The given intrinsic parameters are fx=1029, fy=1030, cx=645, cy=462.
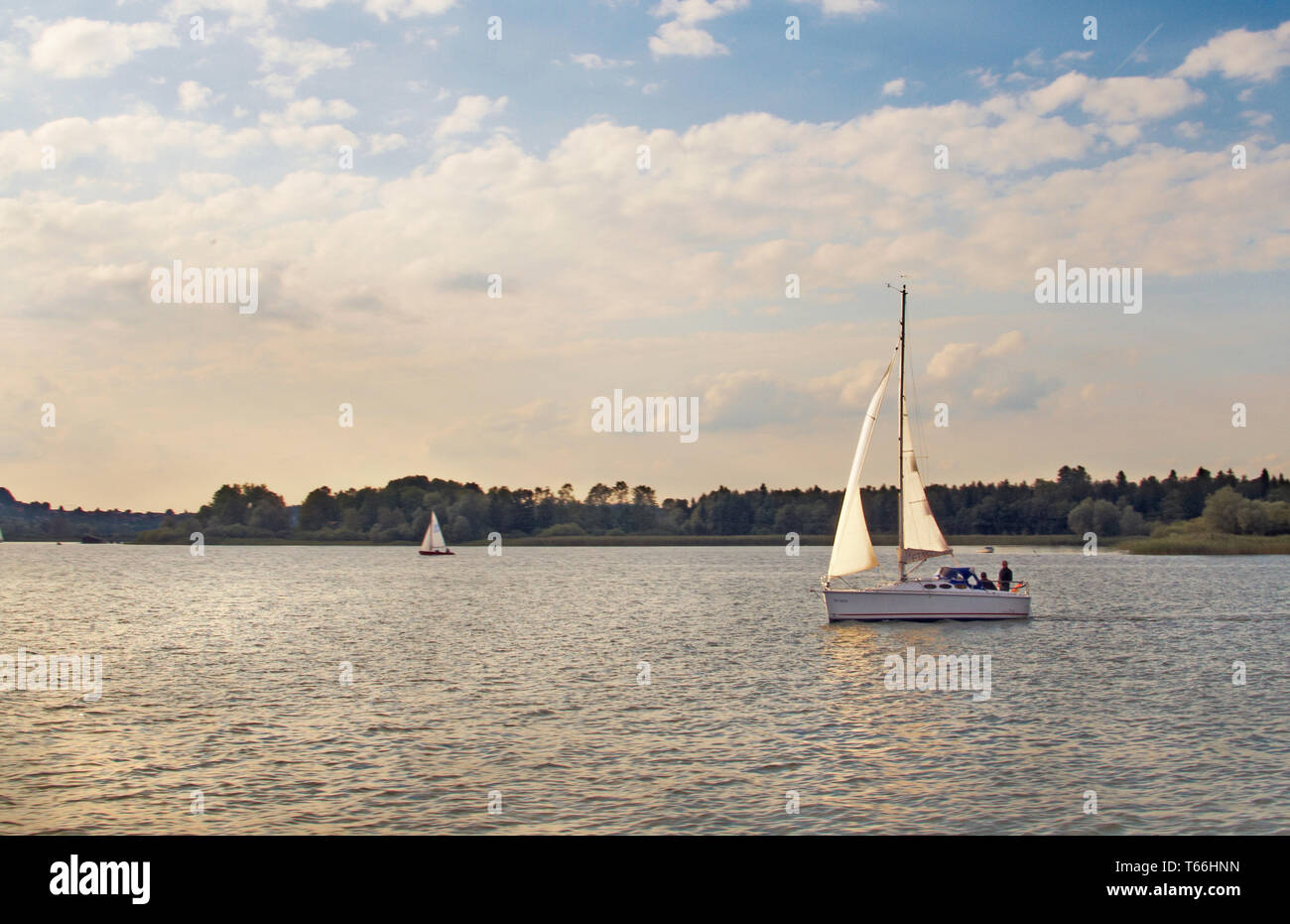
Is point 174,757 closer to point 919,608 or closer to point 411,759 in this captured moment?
point 411,759

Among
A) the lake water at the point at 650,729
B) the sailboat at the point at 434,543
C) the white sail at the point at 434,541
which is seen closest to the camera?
the lake water at the point at 650,729

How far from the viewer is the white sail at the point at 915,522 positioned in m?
53.8

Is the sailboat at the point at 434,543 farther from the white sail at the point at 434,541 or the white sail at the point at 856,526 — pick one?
the white sail at the point at 856,526

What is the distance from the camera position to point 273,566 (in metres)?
156

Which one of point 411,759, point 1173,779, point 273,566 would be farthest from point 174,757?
point 273,566

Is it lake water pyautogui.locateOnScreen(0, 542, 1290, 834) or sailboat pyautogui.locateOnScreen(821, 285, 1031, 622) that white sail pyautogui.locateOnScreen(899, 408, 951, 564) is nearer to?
sailboat pyautogui.locateOnScreen(821, 285, 1031, 622)

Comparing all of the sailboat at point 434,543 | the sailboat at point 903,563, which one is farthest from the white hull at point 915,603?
the sailboat at point 434,543

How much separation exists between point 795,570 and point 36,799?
4586 inches

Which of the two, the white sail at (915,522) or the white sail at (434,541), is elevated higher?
the white sail at (915,522)

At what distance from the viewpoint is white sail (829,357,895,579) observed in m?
52.4

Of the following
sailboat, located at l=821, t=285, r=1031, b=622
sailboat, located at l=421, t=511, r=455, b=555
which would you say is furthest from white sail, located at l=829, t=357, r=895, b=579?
sailboat, located at l=421, t=511, r=455, b=555

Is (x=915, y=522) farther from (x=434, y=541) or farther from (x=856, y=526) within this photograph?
(x=434, y=541)

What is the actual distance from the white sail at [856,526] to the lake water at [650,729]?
3.52 metres

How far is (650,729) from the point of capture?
2717 cm
